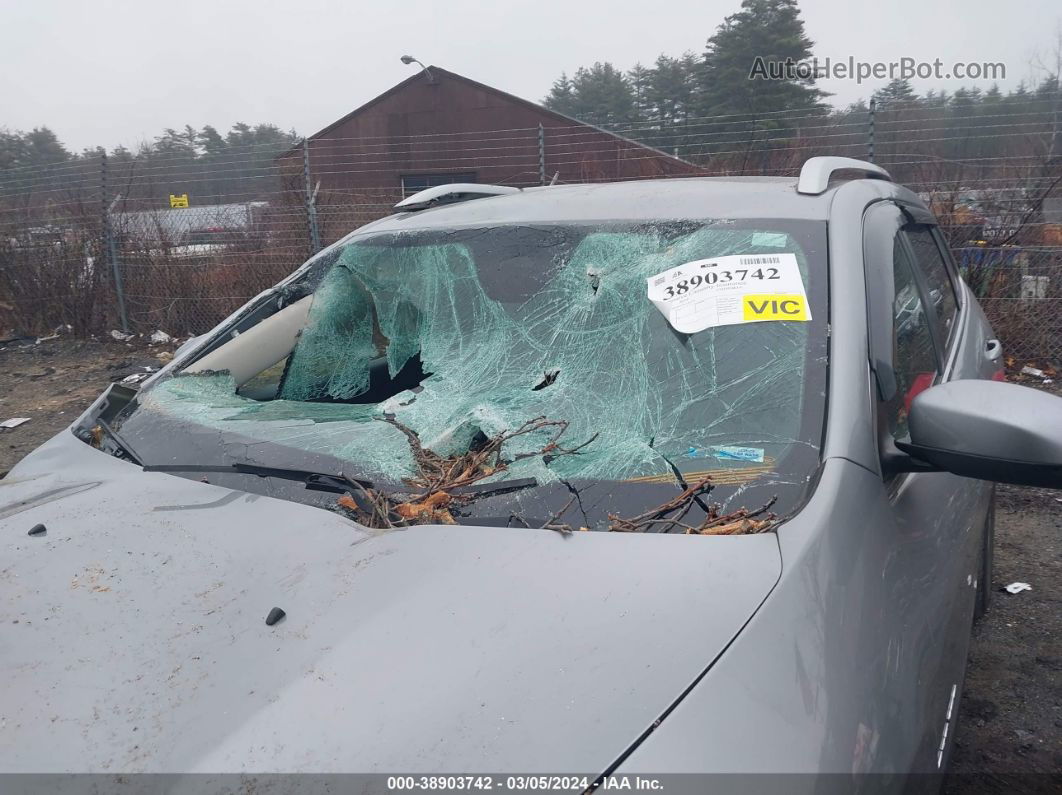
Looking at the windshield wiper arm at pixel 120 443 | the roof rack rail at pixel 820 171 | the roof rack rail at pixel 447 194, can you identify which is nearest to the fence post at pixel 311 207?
the roof rack rail at pixel 447 194

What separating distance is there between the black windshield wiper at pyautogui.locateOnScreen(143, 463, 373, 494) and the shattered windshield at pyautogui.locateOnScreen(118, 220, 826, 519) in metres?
0.04

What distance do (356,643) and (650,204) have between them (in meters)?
1.40

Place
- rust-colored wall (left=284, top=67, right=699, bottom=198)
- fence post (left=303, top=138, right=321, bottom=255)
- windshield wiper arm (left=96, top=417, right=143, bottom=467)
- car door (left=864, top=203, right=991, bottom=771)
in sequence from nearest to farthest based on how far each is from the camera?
car door (left=864, top=203, right=991, bottom=771) → windshield wiper arm (left=96, top=417, right=143, bottom=467) → fence post (left=303, top=138, right=321, bottom=255) → rust-colored wall (left=284, top=67, right=699, bottom=198)

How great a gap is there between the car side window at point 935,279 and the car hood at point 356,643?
146cm

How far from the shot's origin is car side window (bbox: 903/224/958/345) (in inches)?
93.5

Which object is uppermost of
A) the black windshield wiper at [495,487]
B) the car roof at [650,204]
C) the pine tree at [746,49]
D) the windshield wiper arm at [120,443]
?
the pine tree at [746,49]

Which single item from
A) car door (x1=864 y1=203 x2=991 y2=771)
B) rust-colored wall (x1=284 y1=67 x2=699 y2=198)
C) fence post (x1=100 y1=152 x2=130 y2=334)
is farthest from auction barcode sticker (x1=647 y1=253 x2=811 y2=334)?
fence post (x1=100 y1=152 x2=130 y2=334)

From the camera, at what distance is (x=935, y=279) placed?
260 cm

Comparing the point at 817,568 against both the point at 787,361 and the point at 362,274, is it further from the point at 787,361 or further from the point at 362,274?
the point at 362,274

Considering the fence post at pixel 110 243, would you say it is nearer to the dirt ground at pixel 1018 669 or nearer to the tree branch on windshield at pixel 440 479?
the dirt ground at pixel 1018 669

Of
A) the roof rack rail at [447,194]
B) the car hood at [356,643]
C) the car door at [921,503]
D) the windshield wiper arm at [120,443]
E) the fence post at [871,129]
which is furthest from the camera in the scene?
the fence post at [871,129]

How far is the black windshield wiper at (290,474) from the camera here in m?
1.66

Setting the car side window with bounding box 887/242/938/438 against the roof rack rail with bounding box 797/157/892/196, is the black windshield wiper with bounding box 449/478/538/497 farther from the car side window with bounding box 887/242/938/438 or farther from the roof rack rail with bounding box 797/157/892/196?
the roof rack rail with bounding box 797/157/892/196

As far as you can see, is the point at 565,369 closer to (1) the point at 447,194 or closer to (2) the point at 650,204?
(2) the point at 650,204
